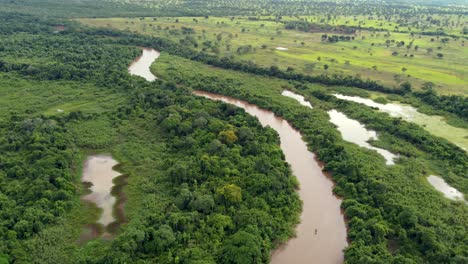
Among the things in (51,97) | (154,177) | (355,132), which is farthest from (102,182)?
(355,132)

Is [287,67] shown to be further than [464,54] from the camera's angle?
No

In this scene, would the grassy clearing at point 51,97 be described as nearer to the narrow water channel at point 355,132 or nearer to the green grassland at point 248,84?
the green grassland at point 248,84

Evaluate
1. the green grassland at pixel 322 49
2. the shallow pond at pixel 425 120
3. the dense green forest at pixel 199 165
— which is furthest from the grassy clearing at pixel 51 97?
the shallow pond at pixel 425 120

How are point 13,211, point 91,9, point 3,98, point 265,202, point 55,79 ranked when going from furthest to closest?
point 91,9 → point 55,79 → point 3,98 → point 265,202 → point 13,211

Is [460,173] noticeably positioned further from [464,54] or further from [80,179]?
[464,54]

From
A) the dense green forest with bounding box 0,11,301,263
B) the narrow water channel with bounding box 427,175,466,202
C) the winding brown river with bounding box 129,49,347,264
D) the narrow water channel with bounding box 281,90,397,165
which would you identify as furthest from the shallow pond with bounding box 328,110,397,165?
the dense green forest with bounding box 0,11,301,263

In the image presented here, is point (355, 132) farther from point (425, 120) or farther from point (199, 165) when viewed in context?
point (199, 165)

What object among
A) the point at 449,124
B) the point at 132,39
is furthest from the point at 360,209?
the point at 132,39

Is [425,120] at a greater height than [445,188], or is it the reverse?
[425,120]
